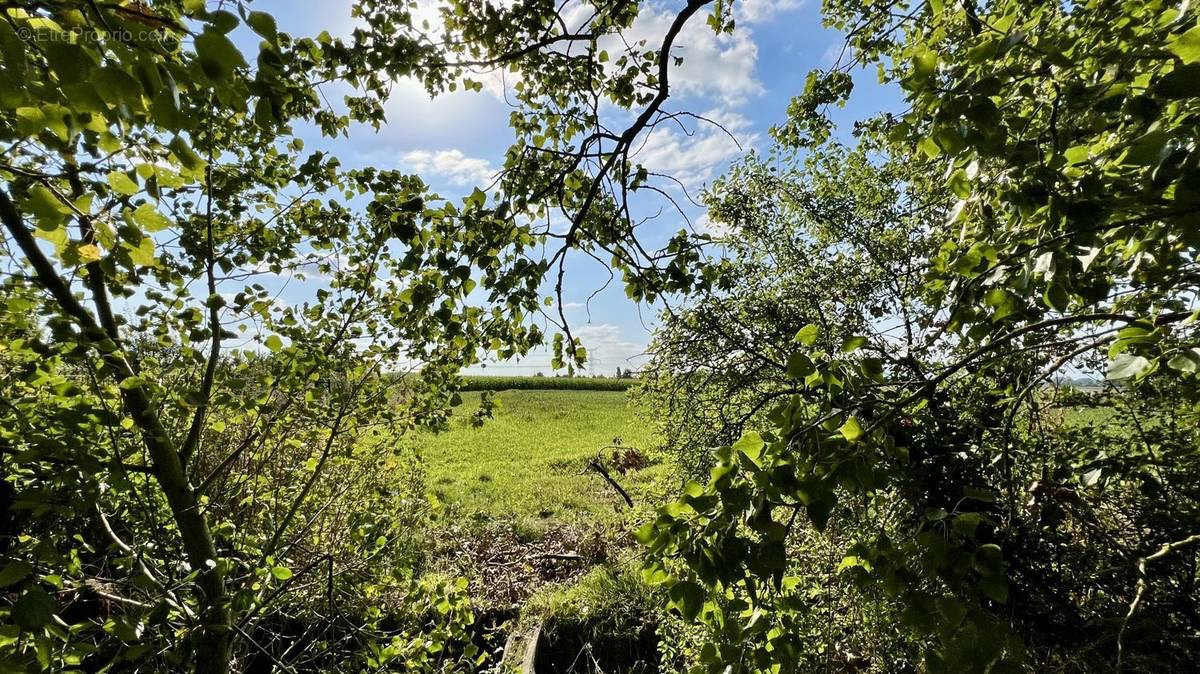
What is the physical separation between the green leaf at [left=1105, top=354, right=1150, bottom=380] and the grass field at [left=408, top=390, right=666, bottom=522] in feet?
9.01

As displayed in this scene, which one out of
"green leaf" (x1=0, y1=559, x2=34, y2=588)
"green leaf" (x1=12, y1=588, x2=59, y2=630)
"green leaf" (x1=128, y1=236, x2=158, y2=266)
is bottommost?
"green leaf" (x1=12, y1=588, x2=59, y2=630)

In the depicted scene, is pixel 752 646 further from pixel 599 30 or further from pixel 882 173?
pixel 882 173

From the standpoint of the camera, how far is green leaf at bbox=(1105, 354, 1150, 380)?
1.12m

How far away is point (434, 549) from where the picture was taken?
7.17 metres

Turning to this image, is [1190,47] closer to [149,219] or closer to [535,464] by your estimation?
[149,219]

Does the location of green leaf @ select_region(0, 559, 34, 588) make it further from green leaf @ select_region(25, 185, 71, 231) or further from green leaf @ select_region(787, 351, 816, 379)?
green leaf @ select_region(787, 351, 816, 379)

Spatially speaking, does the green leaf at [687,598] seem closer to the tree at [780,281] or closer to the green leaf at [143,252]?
the green leaf at [143,252]

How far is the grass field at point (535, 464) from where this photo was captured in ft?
31.8

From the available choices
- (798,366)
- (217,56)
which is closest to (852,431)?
(798,366)

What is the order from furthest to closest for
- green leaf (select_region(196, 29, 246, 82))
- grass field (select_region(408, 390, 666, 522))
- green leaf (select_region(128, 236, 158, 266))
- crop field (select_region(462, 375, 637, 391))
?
Answer: crop field (select_region(462, 375, 637, 391))
grass field (select_region(408, 390, 666, 522))
green leaf (select_region(128, 236, 158, 266))
green leaf (select_region(196, 29, 246, 82))

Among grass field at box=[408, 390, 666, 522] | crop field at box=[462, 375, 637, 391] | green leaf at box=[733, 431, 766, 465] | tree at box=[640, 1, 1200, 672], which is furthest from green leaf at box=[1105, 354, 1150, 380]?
crop field at box=[462, 375, 637, 391]

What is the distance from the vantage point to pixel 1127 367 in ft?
3.75

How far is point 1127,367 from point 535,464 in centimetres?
1288

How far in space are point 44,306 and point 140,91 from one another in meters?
1.55
